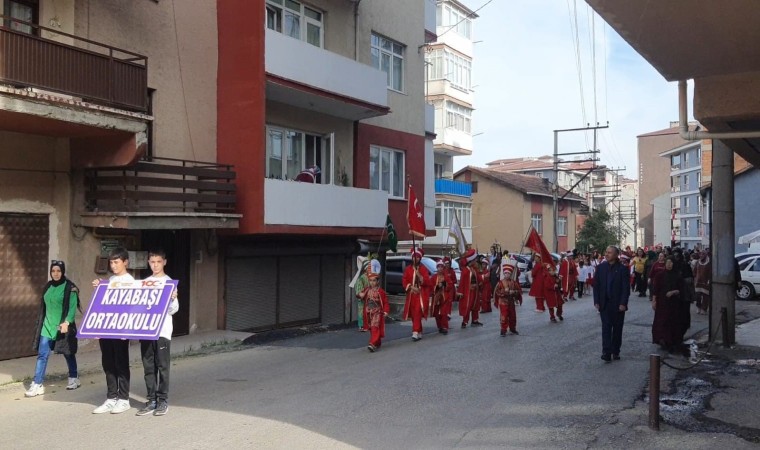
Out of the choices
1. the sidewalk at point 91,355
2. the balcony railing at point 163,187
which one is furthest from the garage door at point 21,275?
the balcony railing at point 163,187

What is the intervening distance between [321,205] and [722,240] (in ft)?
28.6

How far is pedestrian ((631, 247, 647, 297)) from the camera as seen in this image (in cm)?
2828

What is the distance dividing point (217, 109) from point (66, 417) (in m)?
9.38

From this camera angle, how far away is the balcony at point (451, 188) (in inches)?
1756

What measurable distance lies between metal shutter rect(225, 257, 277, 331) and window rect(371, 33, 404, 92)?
7.42m

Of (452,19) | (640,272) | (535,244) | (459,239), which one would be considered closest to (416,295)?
(459,239)

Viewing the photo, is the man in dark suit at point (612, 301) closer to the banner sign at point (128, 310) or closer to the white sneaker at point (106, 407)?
the banner sign at point (128, 310)

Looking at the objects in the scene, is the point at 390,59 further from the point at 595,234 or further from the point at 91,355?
the point at 595,234

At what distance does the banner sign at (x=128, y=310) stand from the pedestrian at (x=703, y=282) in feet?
49.9

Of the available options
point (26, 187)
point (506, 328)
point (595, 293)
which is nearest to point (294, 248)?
point (506, 328)

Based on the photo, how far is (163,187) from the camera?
1386 centimetres

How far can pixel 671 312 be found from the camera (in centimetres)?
1284

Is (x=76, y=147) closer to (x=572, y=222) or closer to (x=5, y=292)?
(x=5, y=292)

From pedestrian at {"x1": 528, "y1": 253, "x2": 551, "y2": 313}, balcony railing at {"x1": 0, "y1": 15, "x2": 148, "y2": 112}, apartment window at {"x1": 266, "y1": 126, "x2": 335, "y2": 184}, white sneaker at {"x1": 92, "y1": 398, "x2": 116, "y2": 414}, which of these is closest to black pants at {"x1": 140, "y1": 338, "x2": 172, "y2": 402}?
white sneaker at {"x1": 92, "y1": 398, "x2": 116, "y2": 414}
